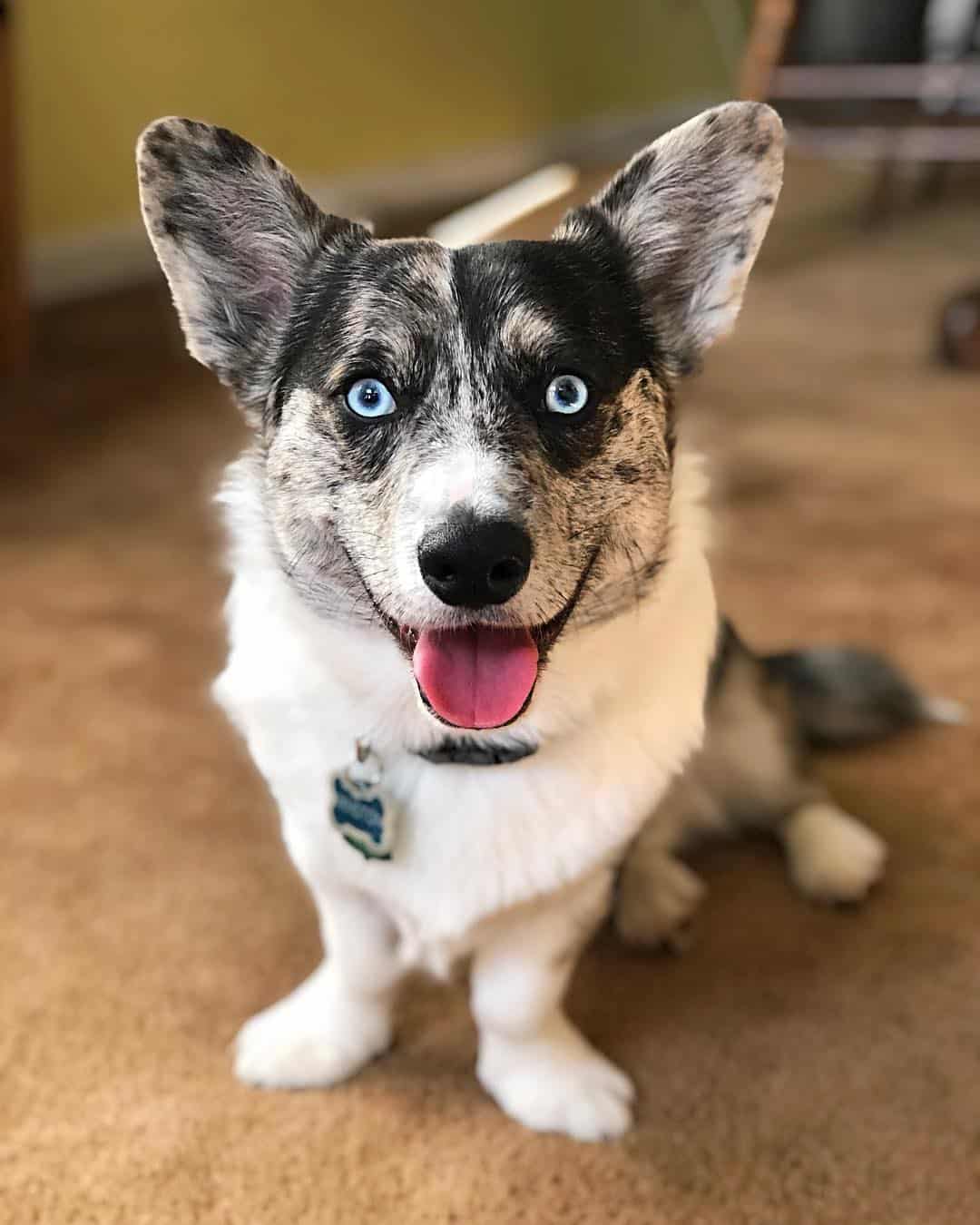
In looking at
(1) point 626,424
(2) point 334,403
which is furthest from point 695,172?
(2) point 334,403

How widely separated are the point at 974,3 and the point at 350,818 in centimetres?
480

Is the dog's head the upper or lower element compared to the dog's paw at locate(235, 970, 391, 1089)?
upper

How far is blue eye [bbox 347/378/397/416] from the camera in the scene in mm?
1066

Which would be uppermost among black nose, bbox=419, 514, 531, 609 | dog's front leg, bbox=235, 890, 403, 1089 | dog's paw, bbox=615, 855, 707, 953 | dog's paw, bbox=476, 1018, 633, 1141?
black nose, bbox=419, 514, 531, 609

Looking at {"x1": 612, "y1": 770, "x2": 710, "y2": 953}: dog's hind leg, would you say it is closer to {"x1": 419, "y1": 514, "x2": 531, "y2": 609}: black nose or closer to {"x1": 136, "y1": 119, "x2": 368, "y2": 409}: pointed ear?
{"x1": 419, "y1": 514, "x2": 531, "y2": 609}: black nose

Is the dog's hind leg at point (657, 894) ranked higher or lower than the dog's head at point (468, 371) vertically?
lower

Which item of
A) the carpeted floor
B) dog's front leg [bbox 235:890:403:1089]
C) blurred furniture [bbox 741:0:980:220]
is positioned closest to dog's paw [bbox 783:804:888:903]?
the carpeted floor

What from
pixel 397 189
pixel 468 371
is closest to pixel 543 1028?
pixel 468 371

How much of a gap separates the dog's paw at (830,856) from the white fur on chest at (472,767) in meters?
0.50

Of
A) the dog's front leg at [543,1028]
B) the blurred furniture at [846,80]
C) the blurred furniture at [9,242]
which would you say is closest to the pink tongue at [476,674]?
the dog's front leg at [543,1028]

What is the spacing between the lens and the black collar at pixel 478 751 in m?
1.15

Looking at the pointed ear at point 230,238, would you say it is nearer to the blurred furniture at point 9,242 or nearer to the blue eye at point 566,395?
the blue eye at point 566,395

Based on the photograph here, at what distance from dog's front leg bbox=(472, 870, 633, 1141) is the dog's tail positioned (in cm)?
64

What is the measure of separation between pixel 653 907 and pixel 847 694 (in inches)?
20.7
